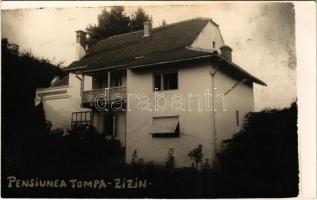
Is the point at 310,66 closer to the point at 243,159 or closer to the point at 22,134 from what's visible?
the point at 243,159

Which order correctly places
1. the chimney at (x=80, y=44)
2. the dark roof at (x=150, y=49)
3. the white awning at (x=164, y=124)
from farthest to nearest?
the chimney at (x=80, y=44)
the dark roof at (x=150, y=49)
the white awning at (x=164, y=124)

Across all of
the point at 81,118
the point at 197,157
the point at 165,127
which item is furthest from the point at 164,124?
the point at 81,118

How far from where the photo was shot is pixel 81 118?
6.04 m

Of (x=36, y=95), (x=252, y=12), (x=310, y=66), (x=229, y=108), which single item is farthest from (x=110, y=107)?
(x=310, y=66)

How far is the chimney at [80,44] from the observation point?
20.1 feet

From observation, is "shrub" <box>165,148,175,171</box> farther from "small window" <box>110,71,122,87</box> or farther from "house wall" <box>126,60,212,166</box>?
"small window" <box>110,71,122,87</box>

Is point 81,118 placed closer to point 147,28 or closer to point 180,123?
point 180,123

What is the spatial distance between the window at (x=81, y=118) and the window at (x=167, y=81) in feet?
3.17

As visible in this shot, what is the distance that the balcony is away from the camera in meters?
6.03

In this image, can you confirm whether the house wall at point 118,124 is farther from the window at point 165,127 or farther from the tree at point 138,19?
the tree at point 138,19

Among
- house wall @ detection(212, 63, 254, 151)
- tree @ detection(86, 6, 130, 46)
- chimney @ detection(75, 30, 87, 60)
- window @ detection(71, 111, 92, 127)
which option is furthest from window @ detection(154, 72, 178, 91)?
chimney @ detection(75, 30, 87, 60)

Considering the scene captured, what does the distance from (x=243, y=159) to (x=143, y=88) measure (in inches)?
62.0

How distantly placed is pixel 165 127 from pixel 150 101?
0.39m

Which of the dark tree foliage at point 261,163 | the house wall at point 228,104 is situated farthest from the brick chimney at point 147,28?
the dark tree foliage at point 261,163
